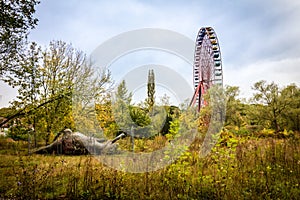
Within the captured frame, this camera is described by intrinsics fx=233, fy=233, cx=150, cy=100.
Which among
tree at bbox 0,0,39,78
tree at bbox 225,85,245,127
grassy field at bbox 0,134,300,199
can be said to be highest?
tree at bbox 0,0,39,78

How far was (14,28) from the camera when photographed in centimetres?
614

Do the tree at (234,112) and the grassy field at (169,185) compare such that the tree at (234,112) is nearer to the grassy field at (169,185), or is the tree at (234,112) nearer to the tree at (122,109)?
the tree at (122,109)

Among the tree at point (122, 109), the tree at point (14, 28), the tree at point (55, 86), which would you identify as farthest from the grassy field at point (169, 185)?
the tree at point (122, 109)

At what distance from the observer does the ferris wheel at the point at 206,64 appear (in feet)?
46.7

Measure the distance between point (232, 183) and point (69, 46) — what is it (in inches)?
385

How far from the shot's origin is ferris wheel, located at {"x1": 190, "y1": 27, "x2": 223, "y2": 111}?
14234 millimetres

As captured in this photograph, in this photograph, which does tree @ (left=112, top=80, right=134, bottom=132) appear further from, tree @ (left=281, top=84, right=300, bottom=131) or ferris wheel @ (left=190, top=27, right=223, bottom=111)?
tree @ (left=281, top=84, right=300, bottom=131)

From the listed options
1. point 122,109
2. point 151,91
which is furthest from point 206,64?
point 122,109

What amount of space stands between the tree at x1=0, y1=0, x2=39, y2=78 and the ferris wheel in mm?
9483

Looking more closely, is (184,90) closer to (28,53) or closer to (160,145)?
(160,145)

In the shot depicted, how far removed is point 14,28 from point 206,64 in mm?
12034

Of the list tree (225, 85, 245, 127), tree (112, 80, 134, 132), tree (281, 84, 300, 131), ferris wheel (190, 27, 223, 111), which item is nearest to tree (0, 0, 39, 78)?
tree (112, 80, 134, 132)

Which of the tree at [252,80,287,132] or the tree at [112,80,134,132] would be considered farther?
the tree at [252,80,287,132]

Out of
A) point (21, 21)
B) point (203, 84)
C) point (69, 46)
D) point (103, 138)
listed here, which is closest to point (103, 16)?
point (21, 21)
